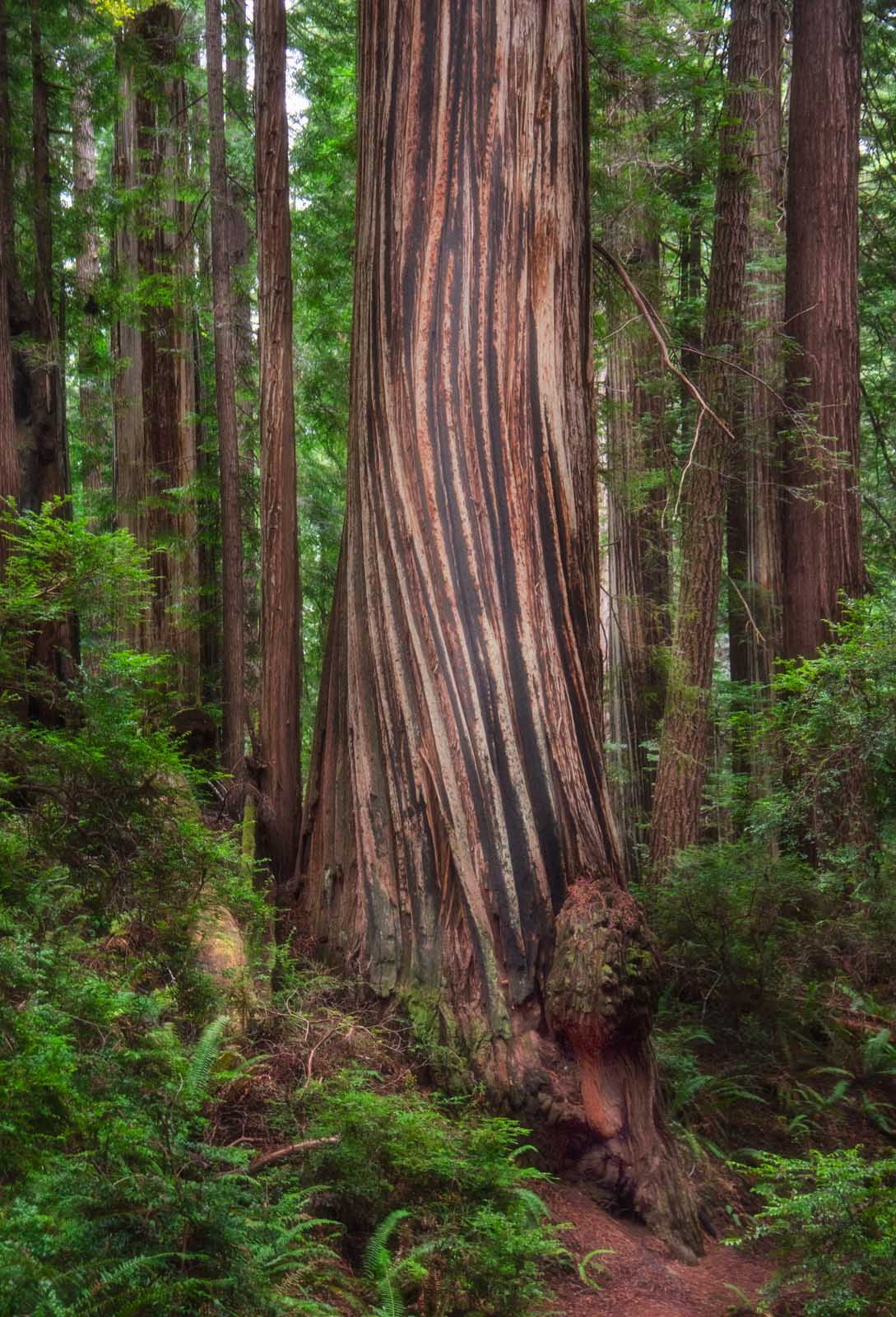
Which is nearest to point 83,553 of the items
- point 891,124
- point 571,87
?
point 571,87

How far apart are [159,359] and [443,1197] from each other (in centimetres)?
932

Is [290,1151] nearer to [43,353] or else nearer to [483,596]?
[483,596]

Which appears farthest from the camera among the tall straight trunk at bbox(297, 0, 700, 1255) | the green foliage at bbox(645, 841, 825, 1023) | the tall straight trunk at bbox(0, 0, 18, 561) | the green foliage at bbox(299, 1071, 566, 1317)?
the tall straight trunk at bbox(0, 0, 18, 561)

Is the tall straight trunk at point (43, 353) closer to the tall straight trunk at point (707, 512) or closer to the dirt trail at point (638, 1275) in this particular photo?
the tall straight trunk at point (707, 512)

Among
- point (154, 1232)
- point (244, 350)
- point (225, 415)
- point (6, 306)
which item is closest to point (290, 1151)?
point (154, 1232)

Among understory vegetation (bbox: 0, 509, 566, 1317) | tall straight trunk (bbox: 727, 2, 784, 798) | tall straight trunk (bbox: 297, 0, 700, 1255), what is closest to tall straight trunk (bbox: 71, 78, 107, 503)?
tall straight trunk (bbox: 297, 0, 700, 1255)

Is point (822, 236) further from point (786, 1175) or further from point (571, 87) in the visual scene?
point (786, 1175)

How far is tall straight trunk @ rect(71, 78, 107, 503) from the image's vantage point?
32.5 feet

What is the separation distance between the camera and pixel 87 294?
1021 cm

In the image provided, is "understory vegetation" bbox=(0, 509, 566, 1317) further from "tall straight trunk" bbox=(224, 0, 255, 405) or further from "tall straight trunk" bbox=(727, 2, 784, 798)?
"tall straight trunk" bbox=(727, 2, 784, 798)

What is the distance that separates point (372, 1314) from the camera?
2.74 meters

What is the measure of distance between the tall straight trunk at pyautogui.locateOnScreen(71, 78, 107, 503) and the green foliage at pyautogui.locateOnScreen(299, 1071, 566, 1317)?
8.48m

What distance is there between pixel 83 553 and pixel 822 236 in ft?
26.7

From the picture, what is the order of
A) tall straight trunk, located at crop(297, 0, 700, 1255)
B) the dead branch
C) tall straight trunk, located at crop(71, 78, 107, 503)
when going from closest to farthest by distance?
1. the dead branch
2. tall straight trunk, located at crop(297, 0, 700, 1255)
3. tall straight trunk, located at crop(71, 78, 107, 503)
